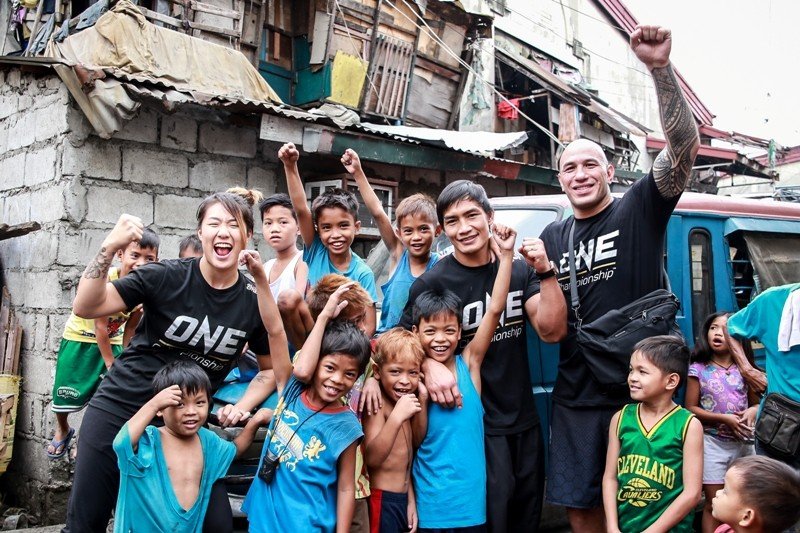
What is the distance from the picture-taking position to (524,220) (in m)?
4.35

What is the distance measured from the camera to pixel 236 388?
12.3 ft

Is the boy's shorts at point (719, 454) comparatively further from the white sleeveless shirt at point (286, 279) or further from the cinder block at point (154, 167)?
the cinder block at point (154, 167)

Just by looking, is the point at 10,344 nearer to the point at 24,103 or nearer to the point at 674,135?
the point at 24,103

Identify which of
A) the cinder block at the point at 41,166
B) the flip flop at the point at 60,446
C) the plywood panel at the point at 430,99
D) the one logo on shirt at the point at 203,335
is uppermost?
the plywood panel at the point at 430,99

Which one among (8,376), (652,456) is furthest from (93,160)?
(652,456)

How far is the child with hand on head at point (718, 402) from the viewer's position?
399cm

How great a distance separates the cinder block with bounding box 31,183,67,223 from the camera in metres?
5.59

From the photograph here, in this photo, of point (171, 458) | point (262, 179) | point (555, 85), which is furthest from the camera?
point (555, 85)

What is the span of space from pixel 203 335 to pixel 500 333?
1365 mm

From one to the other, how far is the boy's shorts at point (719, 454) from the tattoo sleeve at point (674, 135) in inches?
66.9

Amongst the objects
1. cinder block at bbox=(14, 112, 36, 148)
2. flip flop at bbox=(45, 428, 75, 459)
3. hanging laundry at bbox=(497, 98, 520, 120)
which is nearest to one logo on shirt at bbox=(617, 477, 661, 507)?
flip flop at bbox=(45, 428, 75, 459)

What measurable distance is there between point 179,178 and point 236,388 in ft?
10.1

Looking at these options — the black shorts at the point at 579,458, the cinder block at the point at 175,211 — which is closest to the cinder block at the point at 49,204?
the cinder block at the point at 175,211

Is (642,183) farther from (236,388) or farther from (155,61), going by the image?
(155,61)
